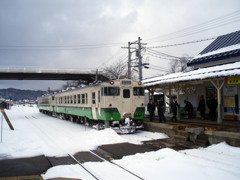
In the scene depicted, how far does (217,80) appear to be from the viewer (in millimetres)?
12070

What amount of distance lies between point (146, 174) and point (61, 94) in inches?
753

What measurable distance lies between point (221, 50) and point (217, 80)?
20.4 feet

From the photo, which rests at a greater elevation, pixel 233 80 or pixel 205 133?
pixel 233 80

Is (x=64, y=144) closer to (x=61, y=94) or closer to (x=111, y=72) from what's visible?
(x=61, y=94)

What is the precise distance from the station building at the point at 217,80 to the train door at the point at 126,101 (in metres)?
2.48

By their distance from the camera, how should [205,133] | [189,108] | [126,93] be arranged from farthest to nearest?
[189,108] → [126,93] → [205,133]

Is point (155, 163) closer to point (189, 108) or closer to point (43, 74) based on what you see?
point (189, 108)

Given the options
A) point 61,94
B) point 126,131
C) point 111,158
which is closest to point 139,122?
point 126,131

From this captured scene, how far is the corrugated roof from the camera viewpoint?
15940mm

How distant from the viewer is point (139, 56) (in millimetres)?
26812

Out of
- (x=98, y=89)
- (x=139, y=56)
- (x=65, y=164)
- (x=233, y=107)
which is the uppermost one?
(x=139, y=56)

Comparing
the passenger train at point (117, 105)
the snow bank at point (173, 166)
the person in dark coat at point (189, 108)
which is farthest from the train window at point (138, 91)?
the snow bank at point (173, 166)

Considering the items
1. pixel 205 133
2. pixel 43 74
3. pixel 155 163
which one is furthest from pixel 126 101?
pixel 43 74

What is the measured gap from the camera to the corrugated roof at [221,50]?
628 inches
